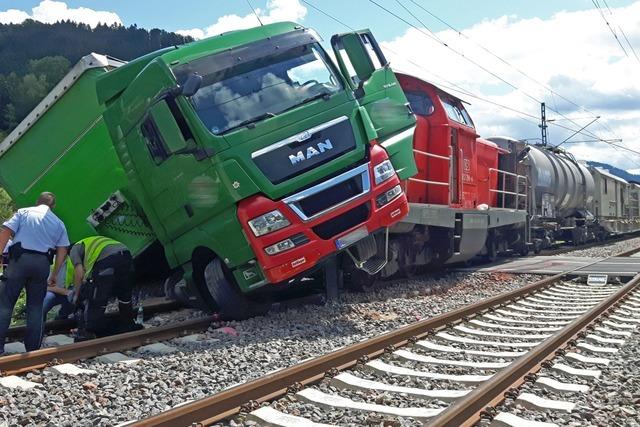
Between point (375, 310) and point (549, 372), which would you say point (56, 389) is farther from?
point (375, 310)

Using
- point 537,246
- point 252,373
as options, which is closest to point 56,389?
point 252,373

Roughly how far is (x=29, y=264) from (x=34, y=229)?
32 centimetres

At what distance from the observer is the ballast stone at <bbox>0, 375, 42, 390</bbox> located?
4602 millimetres

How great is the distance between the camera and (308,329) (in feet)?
22.9

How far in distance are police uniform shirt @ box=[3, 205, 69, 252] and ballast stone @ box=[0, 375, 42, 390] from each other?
151 cm

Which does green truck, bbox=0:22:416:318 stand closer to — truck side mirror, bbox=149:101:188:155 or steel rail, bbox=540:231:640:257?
truck side mirror, bbox=149:101:188:155

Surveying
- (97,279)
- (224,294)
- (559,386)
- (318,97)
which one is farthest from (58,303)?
(559,386)

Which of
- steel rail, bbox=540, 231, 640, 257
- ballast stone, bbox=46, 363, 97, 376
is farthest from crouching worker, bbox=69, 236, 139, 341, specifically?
steel rail, bbox=540, 231, 640, 257

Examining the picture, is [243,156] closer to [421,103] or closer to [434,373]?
[434,373]

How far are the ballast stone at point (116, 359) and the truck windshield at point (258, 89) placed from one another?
246 centimetres

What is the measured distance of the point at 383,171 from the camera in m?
7.23

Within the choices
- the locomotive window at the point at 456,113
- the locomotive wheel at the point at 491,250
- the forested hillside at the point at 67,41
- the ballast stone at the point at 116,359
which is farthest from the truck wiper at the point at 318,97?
the forested hillside at the point at 67,41

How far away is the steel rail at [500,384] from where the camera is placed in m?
3.67

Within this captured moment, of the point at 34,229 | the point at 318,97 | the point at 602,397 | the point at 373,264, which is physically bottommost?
the point at 602,397
